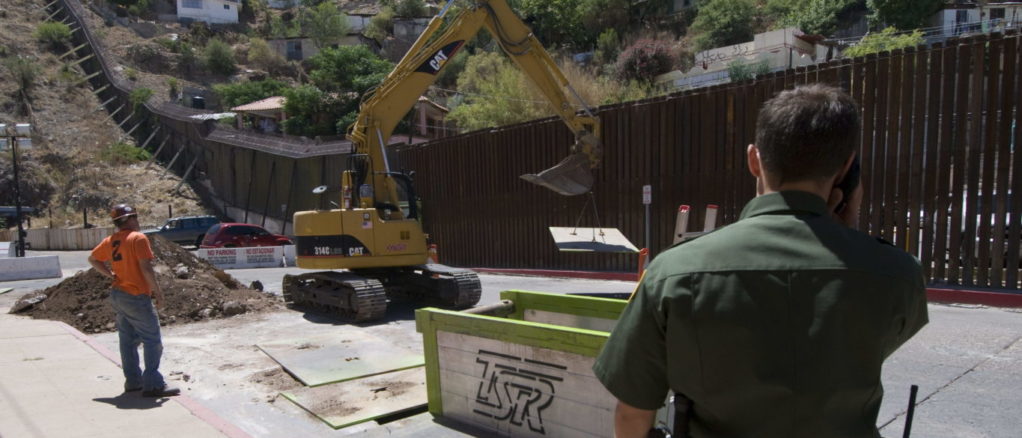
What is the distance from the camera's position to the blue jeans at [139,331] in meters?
6.45

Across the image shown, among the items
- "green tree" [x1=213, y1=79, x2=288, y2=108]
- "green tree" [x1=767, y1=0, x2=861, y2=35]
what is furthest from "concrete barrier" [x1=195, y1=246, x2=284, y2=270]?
"green tree" [x1=767, y1=0, x2=861, y2=35]

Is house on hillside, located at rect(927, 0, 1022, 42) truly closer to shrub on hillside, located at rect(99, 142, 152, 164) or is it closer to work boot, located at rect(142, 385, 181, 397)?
work boot, located at rect(142, 385, 181, 397)

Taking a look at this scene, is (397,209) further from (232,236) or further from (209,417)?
(232,236)

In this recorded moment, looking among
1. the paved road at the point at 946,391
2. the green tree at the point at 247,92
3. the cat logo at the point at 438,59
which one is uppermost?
the green tree at the point at 247,92

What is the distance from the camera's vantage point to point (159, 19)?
88.8 m

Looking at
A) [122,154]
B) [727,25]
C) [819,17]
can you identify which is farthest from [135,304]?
[819,17]

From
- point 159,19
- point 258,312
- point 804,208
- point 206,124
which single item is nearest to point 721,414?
point 804,208

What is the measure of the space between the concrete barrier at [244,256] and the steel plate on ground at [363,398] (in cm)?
1794

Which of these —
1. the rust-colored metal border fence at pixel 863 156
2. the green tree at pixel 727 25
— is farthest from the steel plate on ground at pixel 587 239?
the green tree at pixel 727 25

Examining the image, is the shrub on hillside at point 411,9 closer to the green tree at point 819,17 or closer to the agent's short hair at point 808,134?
the green tree at point 819,17

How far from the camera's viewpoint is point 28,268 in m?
19.4

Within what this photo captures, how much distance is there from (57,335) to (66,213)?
39.3 meters

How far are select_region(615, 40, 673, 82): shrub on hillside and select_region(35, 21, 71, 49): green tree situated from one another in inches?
2259

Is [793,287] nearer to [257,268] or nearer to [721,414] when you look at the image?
[721,414]
